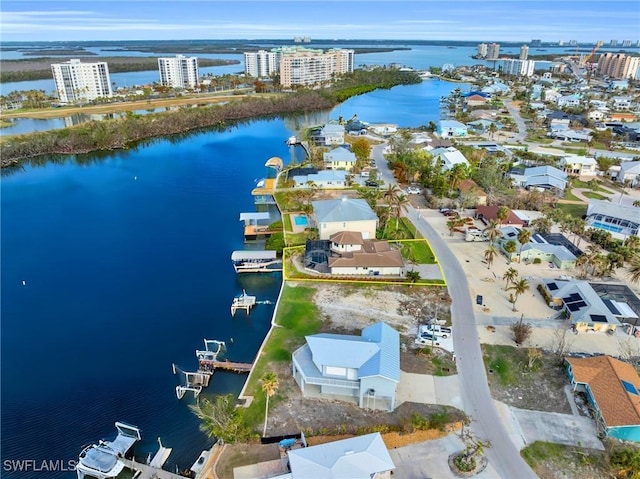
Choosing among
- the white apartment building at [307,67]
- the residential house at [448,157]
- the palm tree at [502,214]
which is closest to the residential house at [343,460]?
the palm tree at [502,214]

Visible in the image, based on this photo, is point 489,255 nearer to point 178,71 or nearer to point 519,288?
point 519,288

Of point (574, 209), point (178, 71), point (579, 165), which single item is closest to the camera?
point (574, 209)

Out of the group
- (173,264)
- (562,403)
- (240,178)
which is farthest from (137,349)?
(240,178)

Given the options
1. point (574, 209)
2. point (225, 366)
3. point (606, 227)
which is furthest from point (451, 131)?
point (225, 366)

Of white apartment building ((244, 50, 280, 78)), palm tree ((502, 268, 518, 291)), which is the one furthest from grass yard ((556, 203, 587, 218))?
white apartment building ((244, 50, 280, 78))

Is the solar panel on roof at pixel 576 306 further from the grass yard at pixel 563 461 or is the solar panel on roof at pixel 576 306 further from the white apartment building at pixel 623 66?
the white apartment building at pixel 623 66

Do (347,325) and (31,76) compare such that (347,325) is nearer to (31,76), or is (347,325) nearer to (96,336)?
(96,336)

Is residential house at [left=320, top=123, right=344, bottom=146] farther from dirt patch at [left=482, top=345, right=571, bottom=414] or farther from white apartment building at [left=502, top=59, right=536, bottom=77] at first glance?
white apartment building at [left=502, top=59, right=536, bottom=77]
